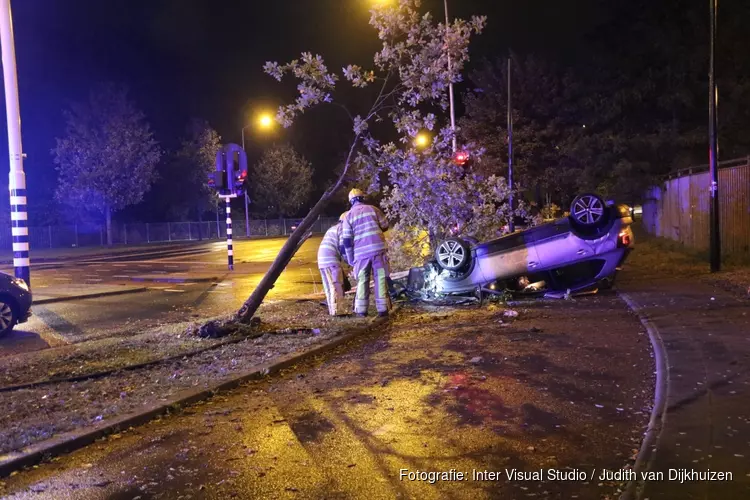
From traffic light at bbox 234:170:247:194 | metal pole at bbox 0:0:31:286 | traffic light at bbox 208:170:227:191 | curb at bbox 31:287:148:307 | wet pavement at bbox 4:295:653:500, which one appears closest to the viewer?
wet pavement at bbox 4:295:653:500

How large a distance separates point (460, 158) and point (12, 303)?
883 centimetres

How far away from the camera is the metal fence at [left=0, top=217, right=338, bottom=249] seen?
4353cm

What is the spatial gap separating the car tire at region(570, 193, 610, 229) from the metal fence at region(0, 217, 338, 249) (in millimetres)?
32636

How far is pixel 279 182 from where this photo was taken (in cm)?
5538

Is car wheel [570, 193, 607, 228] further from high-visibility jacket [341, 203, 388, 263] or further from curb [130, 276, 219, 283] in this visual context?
curb [130, 276, 219, 283]

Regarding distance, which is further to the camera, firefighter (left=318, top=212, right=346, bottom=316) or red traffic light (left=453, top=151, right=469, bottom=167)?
red traffic light (left=453, top=151, right=469, bottom=167)

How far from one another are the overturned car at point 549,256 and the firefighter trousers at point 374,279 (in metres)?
1.74

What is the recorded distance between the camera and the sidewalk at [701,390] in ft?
12.8

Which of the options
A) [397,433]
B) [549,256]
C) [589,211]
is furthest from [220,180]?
[397,433]

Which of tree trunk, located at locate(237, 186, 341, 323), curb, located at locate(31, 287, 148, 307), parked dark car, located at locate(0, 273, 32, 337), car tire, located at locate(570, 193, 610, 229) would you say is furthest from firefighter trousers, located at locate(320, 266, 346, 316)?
curb, located at locate(31, 287, 148, 307)

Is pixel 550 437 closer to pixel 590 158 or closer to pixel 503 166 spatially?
pixel 590 158

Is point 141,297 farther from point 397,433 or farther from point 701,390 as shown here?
point 701,390

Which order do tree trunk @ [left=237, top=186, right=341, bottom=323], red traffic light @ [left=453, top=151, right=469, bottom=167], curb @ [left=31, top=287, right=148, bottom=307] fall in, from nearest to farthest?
tree trunk @ [left=237, top=186, right=341, bottom=323], curb @ [left=31, top=287, right=148, bottom=307], red traffic light @ [left=453, top=151, right=469, bottom=167]

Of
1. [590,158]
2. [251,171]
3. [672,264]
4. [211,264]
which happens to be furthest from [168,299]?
[251,171]
